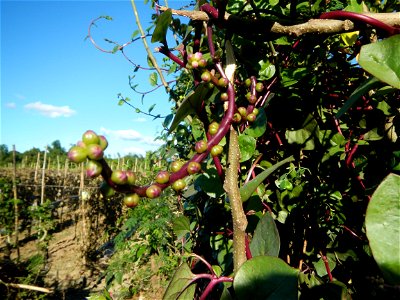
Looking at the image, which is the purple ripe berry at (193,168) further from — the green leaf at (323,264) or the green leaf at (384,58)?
the green leaf at (323,264)

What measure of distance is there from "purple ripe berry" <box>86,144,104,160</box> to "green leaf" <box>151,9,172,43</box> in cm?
28

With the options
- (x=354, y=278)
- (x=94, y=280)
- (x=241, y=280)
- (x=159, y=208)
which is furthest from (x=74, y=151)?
(x=94, y=280)

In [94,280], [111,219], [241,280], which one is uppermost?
[241,280]

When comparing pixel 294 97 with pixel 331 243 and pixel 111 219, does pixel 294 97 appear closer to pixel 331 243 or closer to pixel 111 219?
pixel 331 243

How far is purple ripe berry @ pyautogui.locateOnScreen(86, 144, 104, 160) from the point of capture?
35 cm

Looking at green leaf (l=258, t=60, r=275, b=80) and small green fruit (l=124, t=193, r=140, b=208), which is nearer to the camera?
small green fruit (l=124, t=193, r=140, b=208)

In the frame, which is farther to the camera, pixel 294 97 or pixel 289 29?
pixel 294 97

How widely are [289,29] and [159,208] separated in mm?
2980

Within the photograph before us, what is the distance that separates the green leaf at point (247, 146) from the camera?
81 centimetres

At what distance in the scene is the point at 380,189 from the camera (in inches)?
13.3

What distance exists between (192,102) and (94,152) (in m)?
0.23

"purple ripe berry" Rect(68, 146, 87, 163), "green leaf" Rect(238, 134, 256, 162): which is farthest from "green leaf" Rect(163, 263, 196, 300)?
"purple ripe berry" Rect(68, 146, 87, 163)

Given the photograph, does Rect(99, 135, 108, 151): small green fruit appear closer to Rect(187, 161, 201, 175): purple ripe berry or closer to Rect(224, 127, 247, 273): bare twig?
Rect(187, 161, 201, 175): purple ripe berry

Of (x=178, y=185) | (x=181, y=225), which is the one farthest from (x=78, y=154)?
(x=181, y=225)
